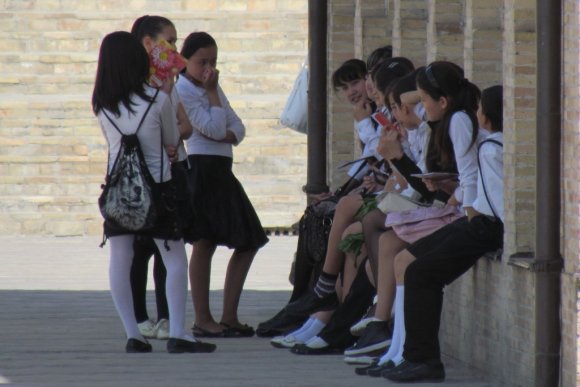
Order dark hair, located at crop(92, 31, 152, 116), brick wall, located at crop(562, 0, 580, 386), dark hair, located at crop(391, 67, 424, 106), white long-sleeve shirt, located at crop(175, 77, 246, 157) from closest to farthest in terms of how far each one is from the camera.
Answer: brick wall, located at crop(562, 0, 580, 386), dark hair, located at crop(391, 67, 424, 106), dark hair, located at crop(92, 31, 152, 116), white long-sleeve shirt, located at crop(175, 77, 246, 157)

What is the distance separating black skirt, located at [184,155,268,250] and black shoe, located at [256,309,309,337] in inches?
19.3

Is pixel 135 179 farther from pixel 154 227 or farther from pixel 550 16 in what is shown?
pixel 550 16

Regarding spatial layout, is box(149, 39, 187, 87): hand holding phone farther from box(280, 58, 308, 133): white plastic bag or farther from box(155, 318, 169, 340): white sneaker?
box(280, 58, 308, 133): white plastic bag

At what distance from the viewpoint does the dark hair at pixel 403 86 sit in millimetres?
8562

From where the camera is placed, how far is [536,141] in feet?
23.4

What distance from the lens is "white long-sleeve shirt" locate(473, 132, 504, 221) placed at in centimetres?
775

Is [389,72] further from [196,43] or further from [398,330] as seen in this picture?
[398,330]

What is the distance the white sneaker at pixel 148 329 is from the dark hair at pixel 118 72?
1.60 metres

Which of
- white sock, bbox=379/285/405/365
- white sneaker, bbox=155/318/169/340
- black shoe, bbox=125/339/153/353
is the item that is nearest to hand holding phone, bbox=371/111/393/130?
white sock, bbox=379/285/405/365

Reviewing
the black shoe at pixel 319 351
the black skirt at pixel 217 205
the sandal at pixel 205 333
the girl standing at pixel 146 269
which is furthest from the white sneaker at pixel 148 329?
the black shoe at pixel 319 351

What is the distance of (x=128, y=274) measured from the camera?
8.84 m

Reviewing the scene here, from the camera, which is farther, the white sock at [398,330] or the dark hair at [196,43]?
the dark hair at [196,43]

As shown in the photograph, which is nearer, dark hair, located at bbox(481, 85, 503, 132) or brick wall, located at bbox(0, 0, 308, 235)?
dark hair, located at bbox(481, 85, 503, 132)

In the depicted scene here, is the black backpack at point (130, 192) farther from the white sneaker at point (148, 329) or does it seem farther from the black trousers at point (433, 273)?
the black trousers at point (433, 273)
